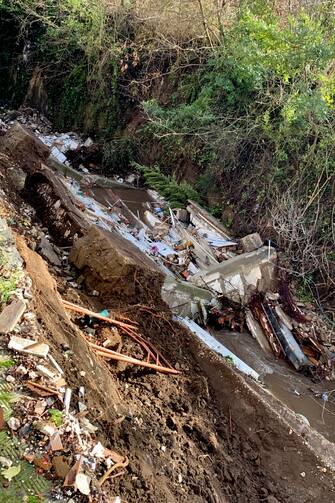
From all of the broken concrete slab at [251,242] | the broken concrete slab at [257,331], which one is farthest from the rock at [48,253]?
the broken concrete slab at [251,242]

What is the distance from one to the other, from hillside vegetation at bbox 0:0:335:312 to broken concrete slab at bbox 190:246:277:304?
1.70ft

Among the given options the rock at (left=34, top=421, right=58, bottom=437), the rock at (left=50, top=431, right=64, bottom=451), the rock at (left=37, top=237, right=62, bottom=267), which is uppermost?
the rock at (left=34, top=421, right=58, bottom=437)

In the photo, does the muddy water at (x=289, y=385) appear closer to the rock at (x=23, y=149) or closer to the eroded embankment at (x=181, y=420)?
the eroded embankment at (x=181, y=420)

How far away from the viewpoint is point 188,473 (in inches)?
145

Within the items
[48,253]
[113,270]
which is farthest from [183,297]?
[48,253]

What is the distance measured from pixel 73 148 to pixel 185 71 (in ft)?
10.9

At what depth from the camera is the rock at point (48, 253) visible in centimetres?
591

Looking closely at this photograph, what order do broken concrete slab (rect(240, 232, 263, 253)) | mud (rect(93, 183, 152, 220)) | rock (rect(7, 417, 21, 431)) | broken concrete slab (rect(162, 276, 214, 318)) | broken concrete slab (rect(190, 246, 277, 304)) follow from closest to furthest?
1. rock (rect(7, 417, 21, 431))
2. broken concrete slab (rect(162, 276, 214, 318))
3. broken concrete slab (rect(190, 246, 277, 304))
4. broken concrete slab (rect(240, 232, 263, 253))
5. mud (rect(93, 183, 152, 220))

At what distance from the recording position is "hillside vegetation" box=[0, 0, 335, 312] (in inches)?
306

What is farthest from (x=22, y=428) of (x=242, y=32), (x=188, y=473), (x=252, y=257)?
(x=242, y=32)

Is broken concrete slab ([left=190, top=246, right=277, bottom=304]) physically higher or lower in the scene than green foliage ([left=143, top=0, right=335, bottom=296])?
lower

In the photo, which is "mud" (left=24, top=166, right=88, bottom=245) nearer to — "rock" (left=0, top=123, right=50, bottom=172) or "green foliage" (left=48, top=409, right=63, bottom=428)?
"rock" (left=0, top=123, right=50, bottom=172)

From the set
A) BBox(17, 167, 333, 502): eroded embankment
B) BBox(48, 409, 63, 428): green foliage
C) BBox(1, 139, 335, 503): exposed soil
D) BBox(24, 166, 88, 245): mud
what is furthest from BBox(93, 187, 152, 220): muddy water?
BBox(48, 409, 63, 428): green foliage

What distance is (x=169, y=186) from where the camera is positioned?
381 inches
